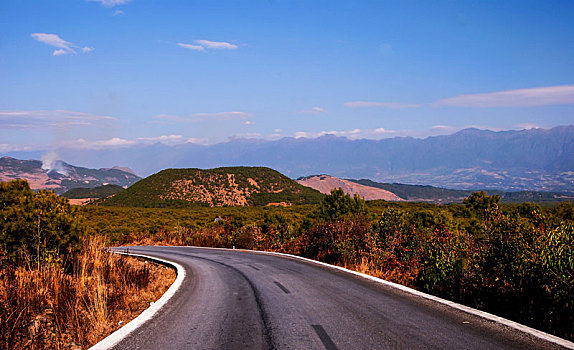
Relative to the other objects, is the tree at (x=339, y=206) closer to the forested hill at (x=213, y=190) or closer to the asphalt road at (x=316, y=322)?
the asphalt road at (x=316, y=322)

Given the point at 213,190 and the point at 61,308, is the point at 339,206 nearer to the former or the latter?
the point at 61,308

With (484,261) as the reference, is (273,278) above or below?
below

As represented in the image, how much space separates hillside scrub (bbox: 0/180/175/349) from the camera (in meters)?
5.32

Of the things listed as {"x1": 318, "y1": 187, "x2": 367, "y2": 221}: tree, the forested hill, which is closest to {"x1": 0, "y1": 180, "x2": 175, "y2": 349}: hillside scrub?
{"x1": 318, "y1": 187, "x2": 367, "y2": 221}: tree

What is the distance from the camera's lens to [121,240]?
120ft

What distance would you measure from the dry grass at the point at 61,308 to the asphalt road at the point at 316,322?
0.71 metres

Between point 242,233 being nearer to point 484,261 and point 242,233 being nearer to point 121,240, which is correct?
point 121,240

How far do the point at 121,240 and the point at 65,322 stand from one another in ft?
110

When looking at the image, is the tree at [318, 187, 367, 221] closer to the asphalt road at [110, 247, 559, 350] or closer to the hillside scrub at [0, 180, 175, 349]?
the hillside scrub at [0, 180, 175, 349]

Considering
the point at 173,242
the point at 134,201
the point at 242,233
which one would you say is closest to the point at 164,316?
the point at 242,233

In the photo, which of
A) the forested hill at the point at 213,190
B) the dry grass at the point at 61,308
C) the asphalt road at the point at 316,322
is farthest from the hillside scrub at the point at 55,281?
the forested hill at the point at 213,190

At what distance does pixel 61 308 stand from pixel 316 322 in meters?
4.05

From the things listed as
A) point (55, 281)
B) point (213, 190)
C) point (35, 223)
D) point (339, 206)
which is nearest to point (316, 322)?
point (55, 281)

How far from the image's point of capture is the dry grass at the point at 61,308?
503 cm
